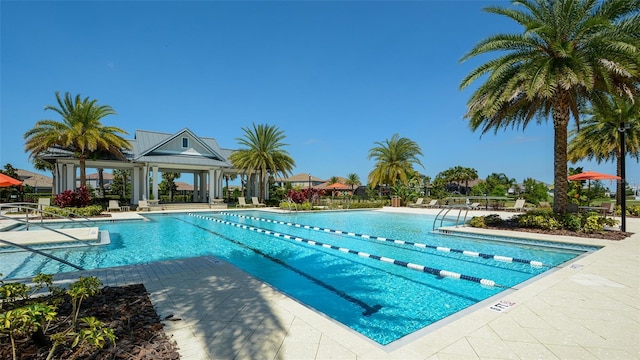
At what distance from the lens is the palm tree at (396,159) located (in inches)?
1331

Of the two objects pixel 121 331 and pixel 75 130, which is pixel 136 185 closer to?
pixel 75 130

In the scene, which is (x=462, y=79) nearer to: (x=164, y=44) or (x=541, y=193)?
(x=164, y=44)

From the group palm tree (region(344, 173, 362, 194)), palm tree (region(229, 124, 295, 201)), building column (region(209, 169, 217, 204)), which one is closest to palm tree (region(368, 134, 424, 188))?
palm tree (region(229, 124, 295, 201))

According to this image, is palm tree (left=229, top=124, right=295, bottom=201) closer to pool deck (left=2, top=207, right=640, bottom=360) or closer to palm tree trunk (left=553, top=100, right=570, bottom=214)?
palm tree trunk (left=553, top=100, right=570, bottom=214)

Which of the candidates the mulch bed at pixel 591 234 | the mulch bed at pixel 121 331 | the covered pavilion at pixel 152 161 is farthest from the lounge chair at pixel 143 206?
the mulch bed at pixel 591 234

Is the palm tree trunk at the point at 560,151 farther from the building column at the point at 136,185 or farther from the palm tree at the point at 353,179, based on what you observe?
the palm tree at the point at 353,179

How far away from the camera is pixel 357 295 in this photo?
19.9 feet

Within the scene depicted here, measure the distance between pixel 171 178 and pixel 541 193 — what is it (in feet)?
145

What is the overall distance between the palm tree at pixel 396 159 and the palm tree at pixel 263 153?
10.3 meters

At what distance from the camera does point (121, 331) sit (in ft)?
11.4

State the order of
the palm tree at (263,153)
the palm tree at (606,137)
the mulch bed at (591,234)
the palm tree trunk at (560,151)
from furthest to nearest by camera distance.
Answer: the palm tree at (263,153)
the palm tree at (606,137)
the palm tree trunk at (560,151)
the mulch bed at (591,234)

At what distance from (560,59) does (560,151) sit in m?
3.49

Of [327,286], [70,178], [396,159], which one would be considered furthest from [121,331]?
[396,159]

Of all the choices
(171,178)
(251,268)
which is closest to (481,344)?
(251,268)
